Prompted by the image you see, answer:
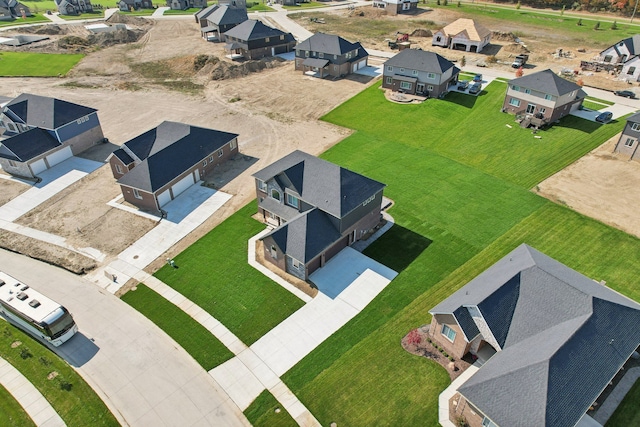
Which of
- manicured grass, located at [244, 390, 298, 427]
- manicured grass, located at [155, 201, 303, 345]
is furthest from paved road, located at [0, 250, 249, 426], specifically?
manicured grass, located at [155, 201, 303, 345]

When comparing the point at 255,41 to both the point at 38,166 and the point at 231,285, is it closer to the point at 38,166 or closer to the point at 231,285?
the point at 38,166

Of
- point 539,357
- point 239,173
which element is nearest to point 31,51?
point 239,173

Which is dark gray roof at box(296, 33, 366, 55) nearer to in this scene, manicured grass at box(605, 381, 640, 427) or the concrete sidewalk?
manicured grass at box(605, 381, 640, 427)

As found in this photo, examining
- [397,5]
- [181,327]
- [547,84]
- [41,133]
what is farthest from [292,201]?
[397,5]

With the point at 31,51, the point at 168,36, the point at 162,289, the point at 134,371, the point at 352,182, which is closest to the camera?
the point at 134,371

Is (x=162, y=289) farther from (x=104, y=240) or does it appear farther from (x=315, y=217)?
(x=315, y=217)

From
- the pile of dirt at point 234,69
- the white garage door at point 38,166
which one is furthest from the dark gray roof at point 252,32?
the white garage door at point 38,166
